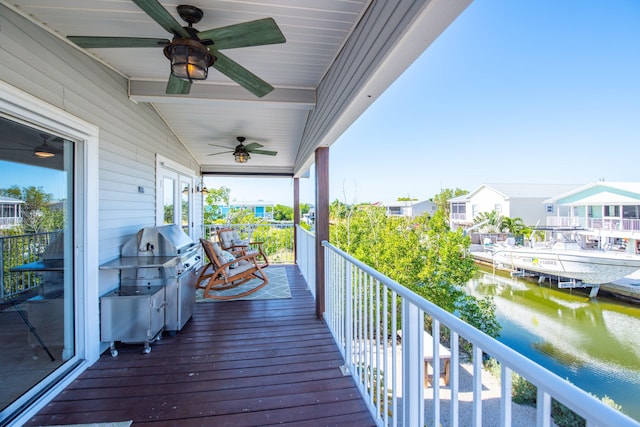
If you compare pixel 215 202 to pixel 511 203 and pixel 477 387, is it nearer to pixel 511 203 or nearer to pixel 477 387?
pixel 511 203

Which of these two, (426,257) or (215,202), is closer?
(215,202)

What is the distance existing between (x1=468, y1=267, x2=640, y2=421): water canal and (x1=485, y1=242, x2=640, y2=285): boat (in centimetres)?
73

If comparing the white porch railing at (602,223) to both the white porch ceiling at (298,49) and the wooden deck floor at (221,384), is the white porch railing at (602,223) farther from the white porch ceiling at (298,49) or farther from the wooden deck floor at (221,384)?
→ the wooden deck floor at (221,384)

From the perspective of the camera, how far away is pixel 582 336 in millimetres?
5898

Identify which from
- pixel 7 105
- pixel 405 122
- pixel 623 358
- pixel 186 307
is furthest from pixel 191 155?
pixel 405 122

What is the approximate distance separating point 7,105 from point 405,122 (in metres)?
15.5

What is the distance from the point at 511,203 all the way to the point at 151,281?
9862 millimetres

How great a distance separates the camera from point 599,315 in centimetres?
535

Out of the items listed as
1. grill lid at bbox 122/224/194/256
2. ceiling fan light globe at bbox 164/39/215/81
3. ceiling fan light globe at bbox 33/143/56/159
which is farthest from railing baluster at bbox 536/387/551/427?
grill lid at bbox 122/224/194/256

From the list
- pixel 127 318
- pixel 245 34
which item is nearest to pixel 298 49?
pixel 245 34

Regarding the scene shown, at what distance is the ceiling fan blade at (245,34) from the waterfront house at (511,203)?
765 centimetres

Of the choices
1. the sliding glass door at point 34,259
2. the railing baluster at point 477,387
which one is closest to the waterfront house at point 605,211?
the railing baluster at point 477,387

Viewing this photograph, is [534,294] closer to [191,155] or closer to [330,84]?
[330,84]

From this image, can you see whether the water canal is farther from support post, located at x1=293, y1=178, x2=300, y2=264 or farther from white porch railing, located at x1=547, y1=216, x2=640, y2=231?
support post, located at x1=293, y1=178, x2=300, y2=264
